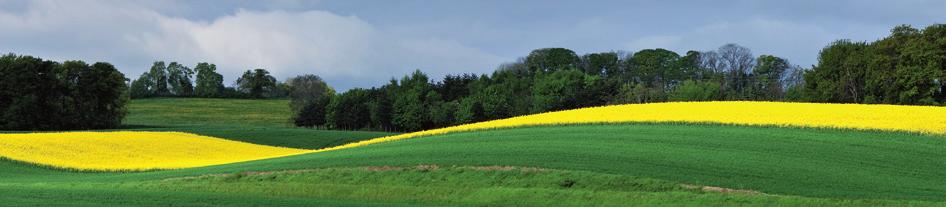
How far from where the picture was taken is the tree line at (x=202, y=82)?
17225 centimetres

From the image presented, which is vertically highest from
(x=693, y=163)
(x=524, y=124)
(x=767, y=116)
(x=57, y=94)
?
(x=57, y=94)

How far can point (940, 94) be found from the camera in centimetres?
6309

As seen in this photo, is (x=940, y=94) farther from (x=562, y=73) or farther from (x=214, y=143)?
(x=214, y=143)

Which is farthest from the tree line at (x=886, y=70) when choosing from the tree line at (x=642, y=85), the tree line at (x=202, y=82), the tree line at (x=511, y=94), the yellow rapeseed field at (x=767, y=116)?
the tree line at (x=202, y=82)

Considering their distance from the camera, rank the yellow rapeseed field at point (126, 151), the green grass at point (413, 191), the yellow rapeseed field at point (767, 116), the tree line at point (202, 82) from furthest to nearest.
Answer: the tree line at point (202, 82)
the yellow rapeseed field at point (126, 151)
the yellow rapeseed field at point (767, 116)
the green grass at point (413, 191)

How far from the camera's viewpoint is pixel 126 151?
136ft

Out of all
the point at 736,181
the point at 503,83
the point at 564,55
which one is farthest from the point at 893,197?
the point at 564,55

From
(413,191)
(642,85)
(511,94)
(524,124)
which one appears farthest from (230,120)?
(413,191)

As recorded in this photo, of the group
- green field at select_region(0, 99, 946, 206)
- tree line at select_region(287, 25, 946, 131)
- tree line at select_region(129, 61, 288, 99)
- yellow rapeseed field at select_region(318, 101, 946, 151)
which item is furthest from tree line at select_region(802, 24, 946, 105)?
tree line at select_region(129, 61, 288, 99)

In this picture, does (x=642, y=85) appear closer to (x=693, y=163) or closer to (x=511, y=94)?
(x=511, y=94)

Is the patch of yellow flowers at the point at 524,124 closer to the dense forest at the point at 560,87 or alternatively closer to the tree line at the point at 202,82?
the dense forest at the point at 560,87

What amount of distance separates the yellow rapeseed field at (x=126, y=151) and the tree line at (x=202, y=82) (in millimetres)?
123420

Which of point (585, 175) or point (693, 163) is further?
point (693, 163)

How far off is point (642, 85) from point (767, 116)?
63.1 meters
